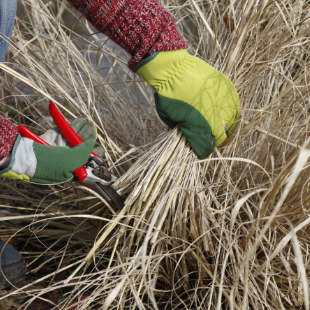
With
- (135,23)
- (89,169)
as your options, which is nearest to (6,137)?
(89,169)

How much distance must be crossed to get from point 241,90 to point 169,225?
1.61 ft

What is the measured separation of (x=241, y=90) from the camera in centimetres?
119

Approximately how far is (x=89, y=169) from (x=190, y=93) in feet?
1.08

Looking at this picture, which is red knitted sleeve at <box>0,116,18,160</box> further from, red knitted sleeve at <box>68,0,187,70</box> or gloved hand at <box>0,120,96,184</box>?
red knitted sleeve at <box>68,0,187,70</box>

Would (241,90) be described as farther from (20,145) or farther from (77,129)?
(20,145)

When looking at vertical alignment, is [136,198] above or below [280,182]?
below

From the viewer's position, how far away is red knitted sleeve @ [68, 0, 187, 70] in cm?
88

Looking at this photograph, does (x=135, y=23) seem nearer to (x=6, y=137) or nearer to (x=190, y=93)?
(x=190, y=93)

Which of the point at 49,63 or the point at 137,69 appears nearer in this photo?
the point at 137,69

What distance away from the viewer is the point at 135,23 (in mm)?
886

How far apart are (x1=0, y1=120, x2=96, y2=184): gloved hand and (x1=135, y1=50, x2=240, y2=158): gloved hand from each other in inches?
8.5

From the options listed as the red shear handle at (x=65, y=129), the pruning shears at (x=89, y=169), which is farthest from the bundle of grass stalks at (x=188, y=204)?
the red shear handle at (x=65, y=129)

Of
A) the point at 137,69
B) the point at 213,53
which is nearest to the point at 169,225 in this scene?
the point at 137,69

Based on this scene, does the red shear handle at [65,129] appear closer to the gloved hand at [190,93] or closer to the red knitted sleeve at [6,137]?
the red knitted sleeve at [6,137]
